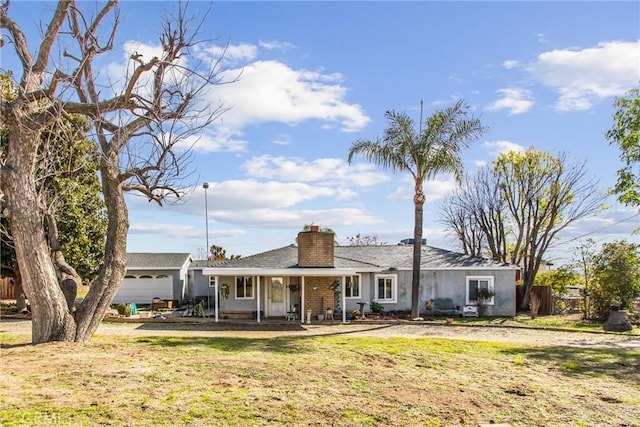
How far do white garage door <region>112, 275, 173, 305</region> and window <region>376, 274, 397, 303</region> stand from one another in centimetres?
1437

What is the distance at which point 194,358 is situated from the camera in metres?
11.9

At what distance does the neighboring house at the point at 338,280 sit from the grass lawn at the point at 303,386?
908 cm

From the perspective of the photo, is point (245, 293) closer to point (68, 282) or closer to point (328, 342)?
point (328, 342)

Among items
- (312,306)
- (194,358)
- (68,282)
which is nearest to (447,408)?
(194,358)

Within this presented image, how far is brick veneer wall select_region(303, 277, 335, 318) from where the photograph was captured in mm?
24203

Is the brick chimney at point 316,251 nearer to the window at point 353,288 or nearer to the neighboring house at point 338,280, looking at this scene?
the neighboring house at point 338,280

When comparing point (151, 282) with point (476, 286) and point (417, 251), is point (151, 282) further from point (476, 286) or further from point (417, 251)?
point (476, 286)

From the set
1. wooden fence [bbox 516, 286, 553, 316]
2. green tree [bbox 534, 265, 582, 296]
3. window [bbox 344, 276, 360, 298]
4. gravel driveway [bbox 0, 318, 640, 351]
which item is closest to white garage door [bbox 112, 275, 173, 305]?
gravel driveway [bbox 0, 318, 640, 351]

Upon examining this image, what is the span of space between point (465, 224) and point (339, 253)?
13.9 meters

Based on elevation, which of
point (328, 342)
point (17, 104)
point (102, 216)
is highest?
point (17, 104)

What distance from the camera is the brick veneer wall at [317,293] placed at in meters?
24.2

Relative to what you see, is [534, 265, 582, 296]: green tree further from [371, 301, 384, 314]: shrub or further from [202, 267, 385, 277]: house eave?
[202, 267, 385, 277]: house eave

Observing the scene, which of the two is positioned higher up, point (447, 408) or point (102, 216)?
point (102, 216)

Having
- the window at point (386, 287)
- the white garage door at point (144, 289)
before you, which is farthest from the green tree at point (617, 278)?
the white garage door at point (144, 289)
